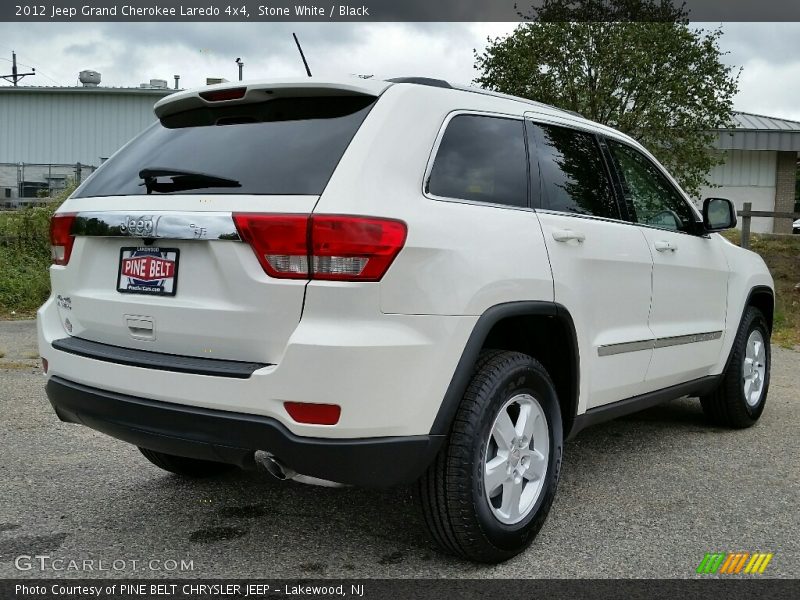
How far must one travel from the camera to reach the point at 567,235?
344 centimetres

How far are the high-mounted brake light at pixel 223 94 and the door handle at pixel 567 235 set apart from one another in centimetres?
135

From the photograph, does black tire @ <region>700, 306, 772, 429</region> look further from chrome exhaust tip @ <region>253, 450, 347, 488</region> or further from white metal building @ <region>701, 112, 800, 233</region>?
white metal building @ <region>701, 112, 800, 233</region>

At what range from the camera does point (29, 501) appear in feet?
12.4

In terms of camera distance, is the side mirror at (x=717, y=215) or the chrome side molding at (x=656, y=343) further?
the side mirror at (x=717, y=215)

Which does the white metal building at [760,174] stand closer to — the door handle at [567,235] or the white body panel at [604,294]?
the white body panel at [604,294]

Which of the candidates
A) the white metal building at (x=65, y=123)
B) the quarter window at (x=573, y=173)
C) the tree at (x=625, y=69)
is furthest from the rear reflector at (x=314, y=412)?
the white metal building at (x=65, y=123)

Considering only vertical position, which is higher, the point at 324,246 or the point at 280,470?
the point at 324,246

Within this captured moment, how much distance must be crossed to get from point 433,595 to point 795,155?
31.1m

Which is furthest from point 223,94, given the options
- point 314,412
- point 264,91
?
point 314,412

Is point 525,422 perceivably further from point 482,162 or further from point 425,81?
point 425,81

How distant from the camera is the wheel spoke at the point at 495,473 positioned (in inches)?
120

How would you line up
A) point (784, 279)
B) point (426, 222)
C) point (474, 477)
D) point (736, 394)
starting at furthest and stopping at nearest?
point (784, 279)
point (736, 394)
point (474, 477)
point (426, 222)

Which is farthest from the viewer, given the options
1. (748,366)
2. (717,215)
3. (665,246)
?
(748,366)

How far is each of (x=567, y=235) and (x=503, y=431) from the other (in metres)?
0.87
